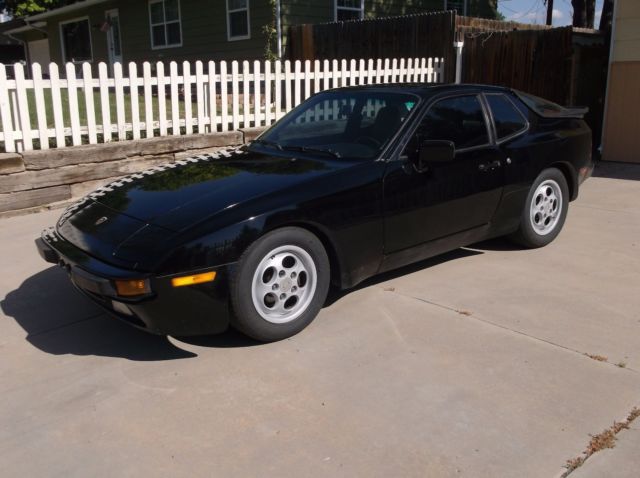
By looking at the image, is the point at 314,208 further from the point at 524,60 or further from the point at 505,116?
the point at 524,60

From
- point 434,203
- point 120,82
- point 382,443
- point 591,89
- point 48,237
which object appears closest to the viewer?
point 382,443

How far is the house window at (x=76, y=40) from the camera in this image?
24656 millimetres

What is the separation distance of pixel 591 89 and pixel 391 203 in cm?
867

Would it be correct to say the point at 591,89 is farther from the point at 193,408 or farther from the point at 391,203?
the point at 193,408

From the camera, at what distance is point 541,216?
18.8 ft

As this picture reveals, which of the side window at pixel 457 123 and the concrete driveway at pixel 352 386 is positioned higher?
the side window at pixel 457 123

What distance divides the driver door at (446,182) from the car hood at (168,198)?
48 centimetres

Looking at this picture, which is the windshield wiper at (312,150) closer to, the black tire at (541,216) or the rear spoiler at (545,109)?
the black tire at (541,216)

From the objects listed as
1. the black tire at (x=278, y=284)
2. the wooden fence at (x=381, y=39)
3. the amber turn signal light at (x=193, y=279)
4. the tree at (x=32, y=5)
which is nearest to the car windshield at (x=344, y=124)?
the black tire at (x=278, y=284)

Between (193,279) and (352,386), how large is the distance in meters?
1.03

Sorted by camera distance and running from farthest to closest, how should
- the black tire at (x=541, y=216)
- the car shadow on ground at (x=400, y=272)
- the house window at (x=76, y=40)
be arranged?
the house window at (x=76, y=40), the black tire at (x=541, y=216), the car shadow on ground at (x=400, y=272)

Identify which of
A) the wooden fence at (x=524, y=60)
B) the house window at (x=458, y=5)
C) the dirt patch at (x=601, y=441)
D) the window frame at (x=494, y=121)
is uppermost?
the house window at (x=458, y=5)

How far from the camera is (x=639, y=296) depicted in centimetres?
463

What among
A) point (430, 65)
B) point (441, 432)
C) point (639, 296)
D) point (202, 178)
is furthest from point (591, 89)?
point (441, 432)
